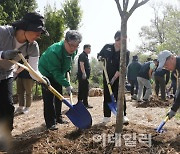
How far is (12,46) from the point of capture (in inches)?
124

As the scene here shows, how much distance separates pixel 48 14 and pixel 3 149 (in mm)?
9540

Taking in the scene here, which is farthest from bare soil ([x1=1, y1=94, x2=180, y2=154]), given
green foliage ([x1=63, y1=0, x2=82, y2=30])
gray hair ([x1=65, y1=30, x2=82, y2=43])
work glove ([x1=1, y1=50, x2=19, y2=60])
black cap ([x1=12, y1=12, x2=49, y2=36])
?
green foliage ([x1=63, y1=0, x2=82, y2=30])

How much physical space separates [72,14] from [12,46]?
13554 millimetres

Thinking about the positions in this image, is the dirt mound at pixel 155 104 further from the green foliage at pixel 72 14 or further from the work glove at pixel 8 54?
the green foliage at pixel 72 14

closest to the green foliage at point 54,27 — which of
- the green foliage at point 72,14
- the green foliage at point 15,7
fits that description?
the green foliage at point 15,7

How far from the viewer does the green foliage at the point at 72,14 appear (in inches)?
637

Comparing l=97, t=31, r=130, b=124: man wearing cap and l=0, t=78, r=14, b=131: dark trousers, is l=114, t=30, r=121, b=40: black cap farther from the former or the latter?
l=0, t=78, r=14, b=131: dark trousers

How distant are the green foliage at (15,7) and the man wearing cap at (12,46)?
844 centimetres

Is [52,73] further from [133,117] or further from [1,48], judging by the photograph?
[133,117]

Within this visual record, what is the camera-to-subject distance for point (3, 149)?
135 inches

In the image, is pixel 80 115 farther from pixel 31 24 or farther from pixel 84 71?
pixel 84 71

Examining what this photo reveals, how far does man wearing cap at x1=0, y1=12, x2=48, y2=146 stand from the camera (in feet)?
9.91

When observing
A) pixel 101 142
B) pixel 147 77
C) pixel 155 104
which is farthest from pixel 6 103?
pixel 147 77

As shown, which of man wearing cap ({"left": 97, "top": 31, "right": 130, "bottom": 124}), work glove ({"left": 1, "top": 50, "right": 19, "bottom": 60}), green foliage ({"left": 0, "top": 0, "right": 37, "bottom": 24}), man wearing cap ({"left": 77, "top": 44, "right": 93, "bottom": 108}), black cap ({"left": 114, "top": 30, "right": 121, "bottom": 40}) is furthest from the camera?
green foliage ({"left": 0, "top": 0, "right": 37, "bottom": 24})
